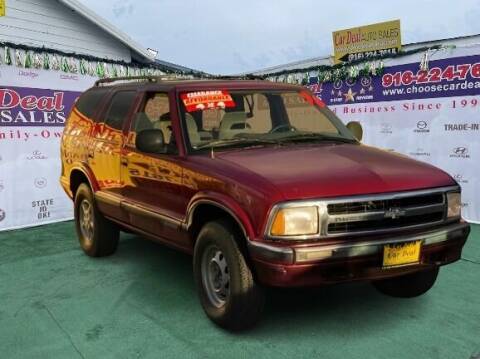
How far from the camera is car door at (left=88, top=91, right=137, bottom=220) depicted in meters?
5.02

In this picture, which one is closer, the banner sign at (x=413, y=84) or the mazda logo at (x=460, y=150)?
the banner sign at (x=413, y=84)

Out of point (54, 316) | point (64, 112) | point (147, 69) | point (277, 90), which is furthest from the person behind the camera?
point (147, 69)

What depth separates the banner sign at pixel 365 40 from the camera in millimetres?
11852

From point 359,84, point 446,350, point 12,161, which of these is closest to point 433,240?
point 446,350

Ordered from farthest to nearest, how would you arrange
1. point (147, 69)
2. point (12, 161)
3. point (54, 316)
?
1. point (147, 69)
2. point (12, 161)
3. point (54, 316)

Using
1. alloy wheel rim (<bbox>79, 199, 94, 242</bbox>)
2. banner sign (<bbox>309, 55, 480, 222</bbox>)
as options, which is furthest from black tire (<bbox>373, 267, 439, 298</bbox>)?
banner sign (<bbox>309, 55, 480, 222</bbox>)

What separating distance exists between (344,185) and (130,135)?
7.76 feet

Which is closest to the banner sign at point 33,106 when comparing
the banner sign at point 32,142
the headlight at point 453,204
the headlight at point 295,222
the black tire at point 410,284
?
the banner sign at point 32,142

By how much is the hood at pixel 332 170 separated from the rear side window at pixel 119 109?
5.00 ft

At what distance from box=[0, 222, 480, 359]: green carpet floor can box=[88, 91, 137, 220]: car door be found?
2.40 ft

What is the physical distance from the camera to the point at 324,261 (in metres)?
3.18

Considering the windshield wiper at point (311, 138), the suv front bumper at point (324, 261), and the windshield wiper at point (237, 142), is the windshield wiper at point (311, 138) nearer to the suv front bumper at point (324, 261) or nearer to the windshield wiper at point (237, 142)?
the windshield wiper at point (237, 142)

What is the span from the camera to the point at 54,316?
4070 millimetres

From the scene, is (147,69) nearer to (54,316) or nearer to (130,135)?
(130,135)
